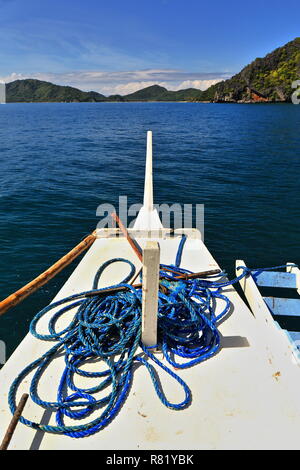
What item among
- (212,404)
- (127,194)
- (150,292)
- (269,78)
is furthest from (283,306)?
(269,78)

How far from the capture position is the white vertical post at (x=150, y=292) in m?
3.00

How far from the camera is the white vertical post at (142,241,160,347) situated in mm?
2996

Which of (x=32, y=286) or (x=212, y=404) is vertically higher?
(x=32, y=286)

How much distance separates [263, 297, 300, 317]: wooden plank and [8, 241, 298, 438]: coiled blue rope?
1297 millimetres

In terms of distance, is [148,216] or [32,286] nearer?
[32,286]

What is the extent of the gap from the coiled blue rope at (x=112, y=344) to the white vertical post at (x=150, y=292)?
0.14 m

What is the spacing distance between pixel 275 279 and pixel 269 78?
526ft

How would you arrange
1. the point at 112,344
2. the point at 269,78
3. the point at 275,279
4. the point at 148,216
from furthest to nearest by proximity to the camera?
the point at 269,78
the point at 148,216
the point at 275,279
the point at 112,344

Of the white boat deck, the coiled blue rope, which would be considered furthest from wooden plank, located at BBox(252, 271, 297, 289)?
the white boat deck

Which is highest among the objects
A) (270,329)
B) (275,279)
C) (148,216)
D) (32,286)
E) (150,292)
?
(148,216)

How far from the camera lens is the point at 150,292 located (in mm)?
3156

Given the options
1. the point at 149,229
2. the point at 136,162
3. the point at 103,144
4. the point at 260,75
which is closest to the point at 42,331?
the point at 149,229

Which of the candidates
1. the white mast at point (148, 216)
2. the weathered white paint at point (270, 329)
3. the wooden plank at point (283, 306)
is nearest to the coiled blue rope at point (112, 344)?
the weathered white paint at point (270, 329)

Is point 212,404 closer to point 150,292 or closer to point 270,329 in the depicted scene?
point 150,292
